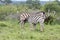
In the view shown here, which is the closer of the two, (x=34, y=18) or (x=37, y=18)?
(x=37, y=18)

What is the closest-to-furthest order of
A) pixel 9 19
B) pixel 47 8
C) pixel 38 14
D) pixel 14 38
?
pixel 14 38 → pixel 38 14 → pixel 9 19 → pixel 47 8

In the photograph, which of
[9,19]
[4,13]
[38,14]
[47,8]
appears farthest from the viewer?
[47,8]

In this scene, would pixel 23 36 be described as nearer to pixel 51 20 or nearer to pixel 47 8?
pixel 51 20

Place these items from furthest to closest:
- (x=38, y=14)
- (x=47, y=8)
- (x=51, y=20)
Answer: (x=47, y=8) → (x=51, y=20) → (x=38, y=14)

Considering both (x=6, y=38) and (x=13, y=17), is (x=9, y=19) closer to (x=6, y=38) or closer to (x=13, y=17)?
(x=13, y=17)

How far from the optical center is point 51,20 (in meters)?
13.7

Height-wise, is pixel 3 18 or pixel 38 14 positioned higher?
pixel 38 14

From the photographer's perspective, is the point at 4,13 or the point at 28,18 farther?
the point at 4,13

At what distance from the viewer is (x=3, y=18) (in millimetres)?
15281

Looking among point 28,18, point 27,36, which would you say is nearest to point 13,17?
point 28,18

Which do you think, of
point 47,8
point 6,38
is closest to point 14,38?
point 6,38

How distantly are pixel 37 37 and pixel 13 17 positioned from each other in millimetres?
7214

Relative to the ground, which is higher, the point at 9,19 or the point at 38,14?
the point at 38,14

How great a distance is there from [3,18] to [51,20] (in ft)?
11.6
